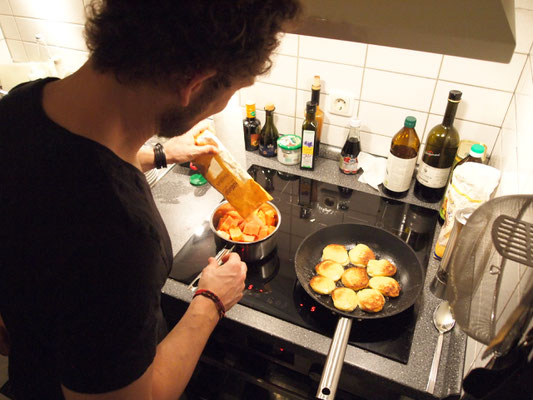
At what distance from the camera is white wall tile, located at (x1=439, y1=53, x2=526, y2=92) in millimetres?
1029

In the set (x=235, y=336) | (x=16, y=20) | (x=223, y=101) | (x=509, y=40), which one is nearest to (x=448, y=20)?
(x=509, y=40)

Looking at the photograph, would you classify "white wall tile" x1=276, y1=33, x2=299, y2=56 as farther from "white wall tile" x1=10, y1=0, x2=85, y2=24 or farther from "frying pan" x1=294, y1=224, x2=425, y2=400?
"white wall tile" x1=10, y1=0, x2=85, y2=24

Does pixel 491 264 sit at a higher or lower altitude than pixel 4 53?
higher

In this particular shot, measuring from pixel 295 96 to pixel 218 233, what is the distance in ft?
1.94

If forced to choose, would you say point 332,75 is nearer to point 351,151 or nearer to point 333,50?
point 333,50

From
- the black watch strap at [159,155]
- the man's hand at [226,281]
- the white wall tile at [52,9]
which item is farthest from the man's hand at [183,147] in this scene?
the white wall tile at [52,9]

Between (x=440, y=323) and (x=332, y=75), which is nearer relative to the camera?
(x=440, y=323)

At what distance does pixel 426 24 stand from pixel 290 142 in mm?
866

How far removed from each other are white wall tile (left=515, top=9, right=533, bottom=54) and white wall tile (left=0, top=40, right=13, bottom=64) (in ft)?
6.08

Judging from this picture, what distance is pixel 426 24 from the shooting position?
526 millimetres

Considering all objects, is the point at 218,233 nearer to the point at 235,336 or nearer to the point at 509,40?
the point at 235,336

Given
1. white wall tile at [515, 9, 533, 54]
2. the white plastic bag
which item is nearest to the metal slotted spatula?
the white plastic bag

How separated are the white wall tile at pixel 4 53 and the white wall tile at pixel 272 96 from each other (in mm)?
1082

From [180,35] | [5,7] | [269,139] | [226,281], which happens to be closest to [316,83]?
[269,139]
